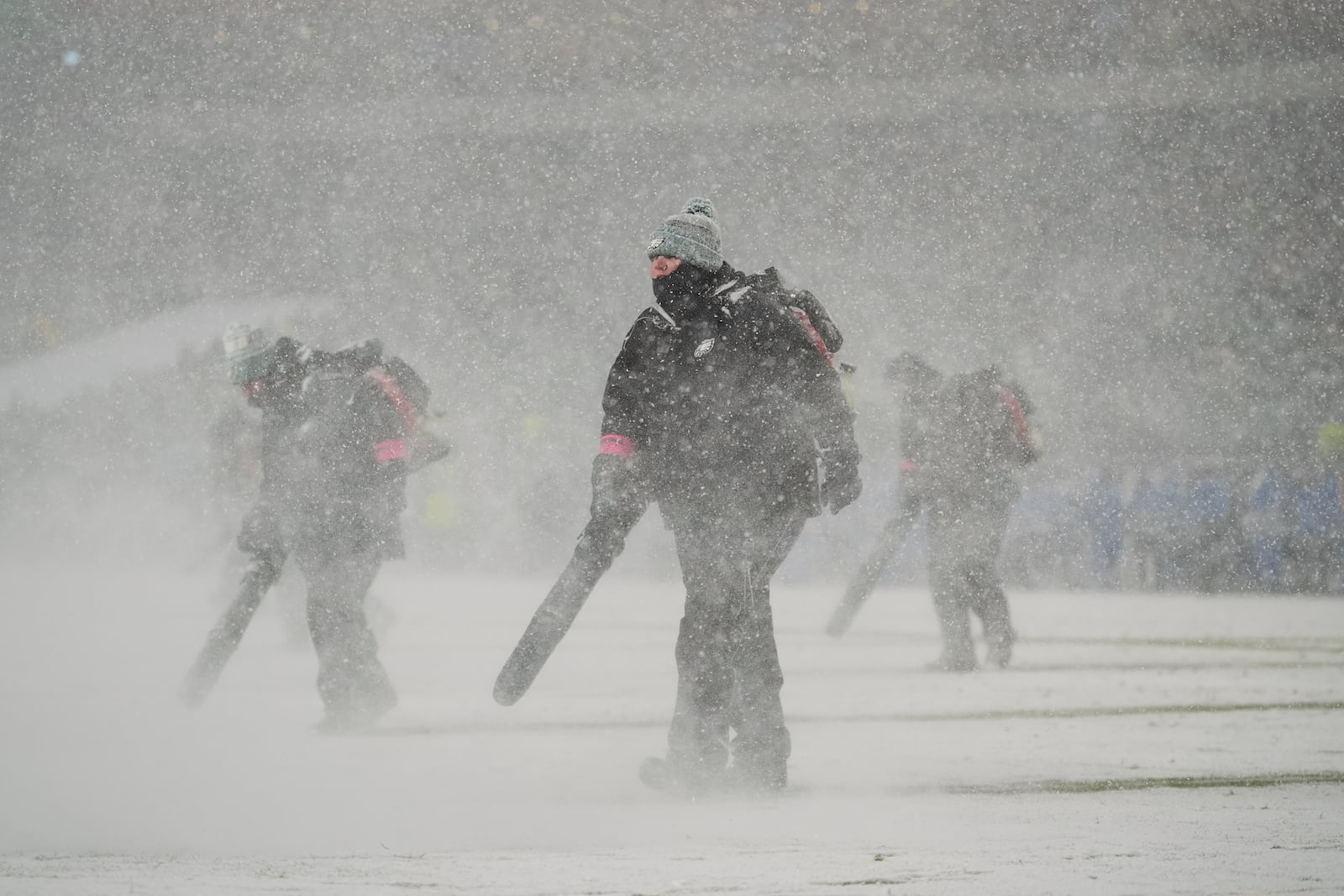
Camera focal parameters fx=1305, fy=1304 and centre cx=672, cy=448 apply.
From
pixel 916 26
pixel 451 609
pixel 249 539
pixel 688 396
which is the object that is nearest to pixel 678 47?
pixel 916 26

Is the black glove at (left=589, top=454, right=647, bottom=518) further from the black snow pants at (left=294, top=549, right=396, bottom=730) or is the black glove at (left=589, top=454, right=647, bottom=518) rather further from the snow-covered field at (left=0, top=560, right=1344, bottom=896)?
the black snow pants at (left=294, top=549, right=396, bottom=730)

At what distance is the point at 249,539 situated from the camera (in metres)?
4.89

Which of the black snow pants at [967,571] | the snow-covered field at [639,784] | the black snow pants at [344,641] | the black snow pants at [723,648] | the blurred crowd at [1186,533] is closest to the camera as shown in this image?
the snow-covered field at [639,784]

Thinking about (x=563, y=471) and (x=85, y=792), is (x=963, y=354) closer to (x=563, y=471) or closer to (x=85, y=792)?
(x=563, y=471)

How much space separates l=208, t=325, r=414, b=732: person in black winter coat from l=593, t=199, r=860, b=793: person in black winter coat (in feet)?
5.02

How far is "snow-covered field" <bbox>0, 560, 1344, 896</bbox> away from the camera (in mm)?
2416

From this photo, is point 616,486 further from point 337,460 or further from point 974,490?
point 974,490

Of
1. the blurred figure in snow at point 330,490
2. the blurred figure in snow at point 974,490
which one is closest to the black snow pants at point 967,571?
the blurred figure in snow at point 974,490

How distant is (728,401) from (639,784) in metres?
1.06

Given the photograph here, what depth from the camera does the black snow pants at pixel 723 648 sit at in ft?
11.0

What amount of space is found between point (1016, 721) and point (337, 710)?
94.8 inches

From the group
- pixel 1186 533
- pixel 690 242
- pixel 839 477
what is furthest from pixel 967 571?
pixel 1186 533

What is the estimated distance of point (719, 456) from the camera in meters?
3.37

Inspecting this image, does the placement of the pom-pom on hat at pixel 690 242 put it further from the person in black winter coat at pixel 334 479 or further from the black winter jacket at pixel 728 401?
the person in black winter coat at pixel 334 479
